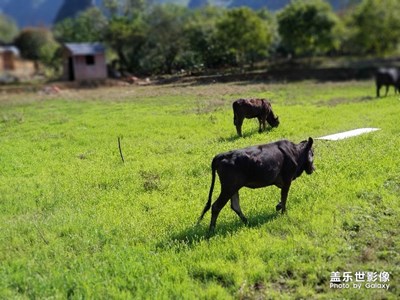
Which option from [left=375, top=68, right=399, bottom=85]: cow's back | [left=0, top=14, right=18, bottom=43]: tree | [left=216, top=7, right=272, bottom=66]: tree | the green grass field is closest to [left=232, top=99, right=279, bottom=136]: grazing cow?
the green grass field

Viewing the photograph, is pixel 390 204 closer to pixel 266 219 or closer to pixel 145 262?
pixel 266 219

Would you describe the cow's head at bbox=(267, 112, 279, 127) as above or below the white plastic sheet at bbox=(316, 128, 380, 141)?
above

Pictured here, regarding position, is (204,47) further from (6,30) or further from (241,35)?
(6,30)

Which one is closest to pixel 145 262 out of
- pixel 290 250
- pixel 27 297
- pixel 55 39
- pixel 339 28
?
pixel 27 297

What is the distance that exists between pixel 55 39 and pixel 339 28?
4407 cm

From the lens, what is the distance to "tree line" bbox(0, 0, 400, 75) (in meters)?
23.9

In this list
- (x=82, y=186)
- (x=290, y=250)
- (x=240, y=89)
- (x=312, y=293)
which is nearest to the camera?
(x=312, y=293)

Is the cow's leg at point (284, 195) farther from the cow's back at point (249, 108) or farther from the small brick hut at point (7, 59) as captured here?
the small brick hut at point (7, 59)

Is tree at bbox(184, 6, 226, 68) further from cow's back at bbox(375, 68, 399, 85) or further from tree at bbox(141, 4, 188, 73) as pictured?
cow's back at bbox(375, 68, 399, 85)

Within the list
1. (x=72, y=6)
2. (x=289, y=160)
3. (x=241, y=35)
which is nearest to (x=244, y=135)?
(x=289, y=160)

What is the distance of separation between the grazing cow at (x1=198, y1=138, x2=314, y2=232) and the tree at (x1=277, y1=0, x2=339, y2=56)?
105 feet

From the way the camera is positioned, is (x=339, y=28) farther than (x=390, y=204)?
Yes

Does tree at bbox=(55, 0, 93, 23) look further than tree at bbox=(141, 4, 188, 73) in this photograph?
Yes

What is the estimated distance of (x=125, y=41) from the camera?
41656 millimetres
